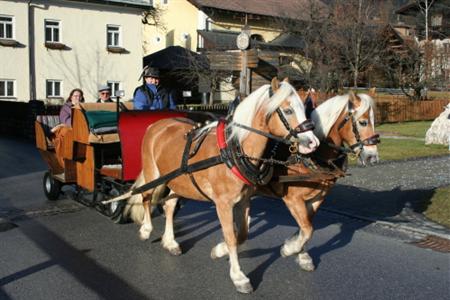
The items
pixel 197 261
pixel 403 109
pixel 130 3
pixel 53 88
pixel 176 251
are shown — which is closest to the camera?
pixel 197 261

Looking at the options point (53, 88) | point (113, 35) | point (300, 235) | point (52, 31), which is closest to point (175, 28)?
point (113, 35)

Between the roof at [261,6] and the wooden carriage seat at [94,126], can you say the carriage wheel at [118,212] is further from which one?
the roof at [261,6]

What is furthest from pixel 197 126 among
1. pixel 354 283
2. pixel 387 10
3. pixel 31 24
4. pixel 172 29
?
pixel 172 29

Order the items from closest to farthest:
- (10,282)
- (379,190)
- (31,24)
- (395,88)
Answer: (10,282) < (379,190) < (31,24) < (395,88)

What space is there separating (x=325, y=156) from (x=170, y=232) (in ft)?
6.76

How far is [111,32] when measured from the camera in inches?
1219

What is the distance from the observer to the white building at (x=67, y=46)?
27094 mm

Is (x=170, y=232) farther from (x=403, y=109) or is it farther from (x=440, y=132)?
(x=403, y=109)

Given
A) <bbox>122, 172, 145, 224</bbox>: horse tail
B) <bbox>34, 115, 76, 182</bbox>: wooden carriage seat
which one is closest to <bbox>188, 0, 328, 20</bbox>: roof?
<bbox>34, 115, 76, 182</bbox>: wooden carriage seat

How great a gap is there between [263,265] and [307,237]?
26.6 inches

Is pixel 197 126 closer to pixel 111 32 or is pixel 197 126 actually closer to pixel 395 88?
pixel 111 32

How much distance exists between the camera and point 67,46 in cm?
2908

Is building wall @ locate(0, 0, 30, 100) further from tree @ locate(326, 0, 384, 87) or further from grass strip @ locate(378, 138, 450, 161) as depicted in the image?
grass strip @ locate(378, 138, 450, 161)

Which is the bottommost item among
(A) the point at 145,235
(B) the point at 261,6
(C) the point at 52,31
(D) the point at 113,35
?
(A) the point at 145,235
